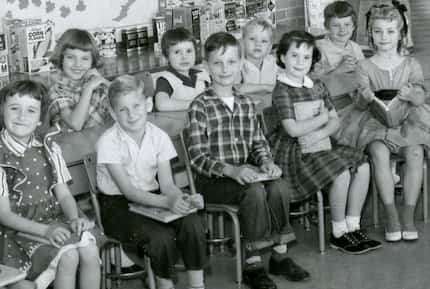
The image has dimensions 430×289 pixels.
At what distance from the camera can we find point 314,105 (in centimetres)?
342

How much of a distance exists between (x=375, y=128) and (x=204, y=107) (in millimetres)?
837

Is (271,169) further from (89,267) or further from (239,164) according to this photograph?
(89,267)

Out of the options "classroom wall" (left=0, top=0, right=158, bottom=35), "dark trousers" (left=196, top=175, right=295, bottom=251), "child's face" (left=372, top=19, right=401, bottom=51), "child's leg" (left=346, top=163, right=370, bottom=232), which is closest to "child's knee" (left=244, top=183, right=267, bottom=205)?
"dark trousers" (left=196, top=175, right=295, bottom=251)

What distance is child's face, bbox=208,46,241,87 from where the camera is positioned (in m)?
3.18

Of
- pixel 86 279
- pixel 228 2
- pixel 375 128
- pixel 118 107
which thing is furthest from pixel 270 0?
pixel 86 279

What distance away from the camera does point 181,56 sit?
3566 mm

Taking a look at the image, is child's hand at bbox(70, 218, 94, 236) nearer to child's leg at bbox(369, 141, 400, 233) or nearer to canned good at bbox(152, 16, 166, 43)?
child's leg at bbox(369, 141, 400, 233)

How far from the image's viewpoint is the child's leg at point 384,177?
11.6 ft

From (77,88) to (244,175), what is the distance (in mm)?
760

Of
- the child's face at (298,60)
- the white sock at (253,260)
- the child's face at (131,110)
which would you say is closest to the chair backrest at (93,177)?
A: the child's face at (131,110)

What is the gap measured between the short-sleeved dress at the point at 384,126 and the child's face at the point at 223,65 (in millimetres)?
683

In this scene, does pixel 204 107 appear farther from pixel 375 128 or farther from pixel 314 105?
pixel 375 128

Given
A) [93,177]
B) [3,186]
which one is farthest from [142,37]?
[3,186]

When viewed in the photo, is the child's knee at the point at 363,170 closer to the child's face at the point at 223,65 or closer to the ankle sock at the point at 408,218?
the ankle sock at the point at 408,218
